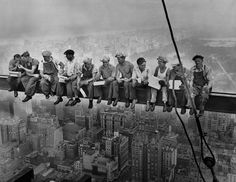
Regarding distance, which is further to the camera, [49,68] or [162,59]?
[49,68]

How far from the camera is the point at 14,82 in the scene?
16.9 feet

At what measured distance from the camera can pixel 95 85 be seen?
466cm

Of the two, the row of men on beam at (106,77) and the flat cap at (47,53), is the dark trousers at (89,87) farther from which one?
the flat cap at (47,53)

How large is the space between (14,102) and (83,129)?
1169 mm

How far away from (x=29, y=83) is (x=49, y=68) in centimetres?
41

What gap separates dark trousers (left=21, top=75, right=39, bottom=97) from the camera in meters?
5.02

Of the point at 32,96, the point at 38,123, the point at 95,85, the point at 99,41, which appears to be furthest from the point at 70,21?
the point at 38,123

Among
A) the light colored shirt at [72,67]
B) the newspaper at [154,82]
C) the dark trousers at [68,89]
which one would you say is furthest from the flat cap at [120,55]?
the dark trousers at [68,89]

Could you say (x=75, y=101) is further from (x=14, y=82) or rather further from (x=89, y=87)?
(x=14, y=82)

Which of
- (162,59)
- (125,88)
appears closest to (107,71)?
(125,88)

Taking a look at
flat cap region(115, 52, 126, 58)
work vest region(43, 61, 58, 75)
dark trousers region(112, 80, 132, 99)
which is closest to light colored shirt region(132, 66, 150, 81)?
dark trousers region(112, 80, 132, 99)

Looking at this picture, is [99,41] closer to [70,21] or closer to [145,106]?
[70,21]

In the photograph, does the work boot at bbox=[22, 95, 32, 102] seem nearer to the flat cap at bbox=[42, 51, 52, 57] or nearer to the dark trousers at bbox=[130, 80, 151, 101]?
the flat cap at bbox=[42, 51, 52, 57]

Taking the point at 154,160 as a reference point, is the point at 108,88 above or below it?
above
